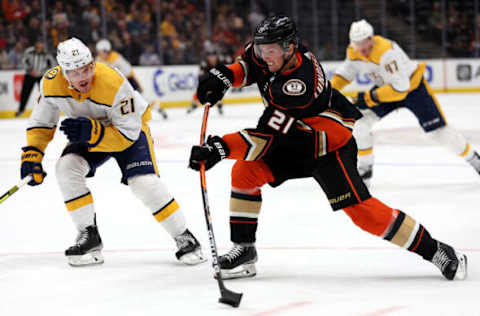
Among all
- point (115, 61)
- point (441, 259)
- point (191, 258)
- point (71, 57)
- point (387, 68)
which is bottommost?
point (115, 61)

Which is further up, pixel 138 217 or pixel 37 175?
pixel 37 175

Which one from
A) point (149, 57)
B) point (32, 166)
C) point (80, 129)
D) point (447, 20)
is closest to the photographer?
point (80, 129)

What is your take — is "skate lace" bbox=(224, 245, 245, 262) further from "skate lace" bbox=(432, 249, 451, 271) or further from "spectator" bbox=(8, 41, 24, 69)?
"spectator" bbox=(8, 41, 24, 69)

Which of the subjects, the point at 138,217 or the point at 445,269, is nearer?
the point at 445,269

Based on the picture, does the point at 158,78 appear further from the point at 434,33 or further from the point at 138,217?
the point at 138,217

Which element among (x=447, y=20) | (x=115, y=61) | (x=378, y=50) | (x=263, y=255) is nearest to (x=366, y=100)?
(x=378, y=50)

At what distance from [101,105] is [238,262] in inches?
35.5

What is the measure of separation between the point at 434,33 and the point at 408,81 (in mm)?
12784

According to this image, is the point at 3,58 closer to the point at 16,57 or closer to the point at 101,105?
the point at 16,57

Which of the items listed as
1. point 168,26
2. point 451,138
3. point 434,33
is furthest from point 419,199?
point 434,33

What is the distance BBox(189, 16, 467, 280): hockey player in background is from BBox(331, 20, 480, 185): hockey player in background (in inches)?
87.8

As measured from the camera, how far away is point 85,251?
10.6 feet

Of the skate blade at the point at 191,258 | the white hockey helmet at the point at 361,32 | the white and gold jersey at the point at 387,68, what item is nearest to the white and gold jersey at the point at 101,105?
the skate blade at the point at 191,258

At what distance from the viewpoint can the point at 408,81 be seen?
5.14 meters
